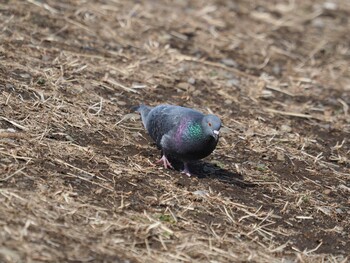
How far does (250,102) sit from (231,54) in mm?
1411

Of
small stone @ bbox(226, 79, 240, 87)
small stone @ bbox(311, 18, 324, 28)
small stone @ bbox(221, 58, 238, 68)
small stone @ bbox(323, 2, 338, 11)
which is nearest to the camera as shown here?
small stone @ bbox(226, 79, 240, 87)

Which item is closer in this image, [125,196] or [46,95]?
[125,196]

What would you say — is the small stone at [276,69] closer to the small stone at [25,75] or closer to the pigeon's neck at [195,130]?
the small stone at [25,75]

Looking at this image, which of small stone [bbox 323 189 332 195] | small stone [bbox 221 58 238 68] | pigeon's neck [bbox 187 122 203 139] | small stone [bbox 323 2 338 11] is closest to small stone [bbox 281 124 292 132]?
small stone [bbox 323 189 332 195]

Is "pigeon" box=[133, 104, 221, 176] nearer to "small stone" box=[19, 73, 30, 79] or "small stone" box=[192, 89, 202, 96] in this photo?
"small stone" box=[19, 73, 30, 79]

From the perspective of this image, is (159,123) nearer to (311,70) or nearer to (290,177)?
(290,177)

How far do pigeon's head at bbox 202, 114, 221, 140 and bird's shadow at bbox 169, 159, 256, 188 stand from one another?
21.4 inches

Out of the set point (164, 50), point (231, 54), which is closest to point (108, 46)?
point (164, 50)

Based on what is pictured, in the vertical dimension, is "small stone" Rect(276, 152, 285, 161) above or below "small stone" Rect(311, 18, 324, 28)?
above

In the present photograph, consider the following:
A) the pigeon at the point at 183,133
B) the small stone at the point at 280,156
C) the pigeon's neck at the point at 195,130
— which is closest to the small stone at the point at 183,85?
the small stone at the point at 280,156

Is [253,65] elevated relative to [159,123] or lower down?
lower down

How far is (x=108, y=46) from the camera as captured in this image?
8.55 metres

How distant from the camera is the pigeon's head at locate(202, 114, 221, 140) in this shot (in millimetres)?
5773

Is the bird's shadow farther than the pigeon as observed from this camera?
Yes
